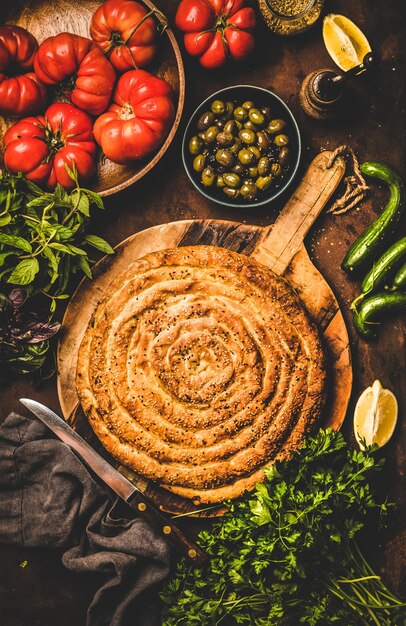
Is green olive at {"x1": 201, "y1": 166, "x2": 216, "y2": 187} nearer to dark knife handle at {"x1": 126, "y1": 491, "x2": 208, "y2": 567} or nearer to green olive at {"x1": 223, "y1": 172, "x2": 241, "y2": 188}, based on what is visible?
green olive at {"x1": 223, "y1": 172, "x2": 241, "y2": 188}

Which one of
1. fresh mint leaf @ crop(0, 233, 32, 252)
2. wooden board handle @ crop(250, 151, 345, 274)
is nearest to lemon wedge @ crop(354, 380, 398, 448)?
wooden board handle @ crop(250, 151, 345, 274)

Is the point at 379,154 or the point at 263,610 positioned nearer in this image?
the point at 263,610

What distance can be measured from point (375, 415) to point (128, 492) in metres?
1.54

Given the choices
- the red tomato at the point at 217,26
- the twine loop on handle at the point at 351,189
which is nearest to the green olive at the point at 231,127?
the red tomato at the point at 217,26

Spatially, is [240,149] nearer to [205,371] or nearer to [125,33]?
[125,33]

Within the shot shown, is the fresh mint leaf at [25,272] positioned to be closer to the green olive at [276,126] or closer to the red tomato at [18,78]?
the red tomato at [18,78]

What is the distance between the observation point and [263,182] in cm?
340

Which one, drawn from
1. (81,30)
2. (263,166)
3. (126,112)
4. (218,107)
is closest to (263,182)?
(263,166)

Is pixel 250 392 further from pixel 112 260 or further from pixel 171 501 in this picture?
pixel 112 260

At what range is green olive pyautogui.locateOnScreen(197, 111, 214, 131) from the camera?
136 inches

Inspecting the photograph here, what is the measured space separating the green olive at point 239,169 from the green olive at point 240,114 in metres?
0.30

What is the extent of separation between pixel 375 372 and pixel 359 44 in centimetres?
208

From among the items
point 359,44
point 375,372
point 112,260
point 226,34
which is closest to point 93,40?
point 226,34

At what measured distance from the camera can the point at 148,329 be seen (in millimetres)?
3393
